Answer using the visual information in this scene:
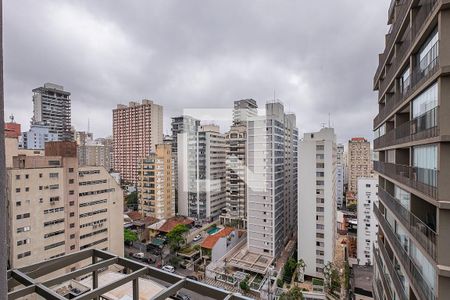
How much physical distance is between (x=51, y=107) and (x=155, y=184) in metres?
19.4

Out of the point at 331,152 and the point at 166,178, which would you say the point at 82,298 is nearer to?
the point at 331,152

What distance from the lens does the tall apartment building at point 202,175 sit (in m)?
16.4

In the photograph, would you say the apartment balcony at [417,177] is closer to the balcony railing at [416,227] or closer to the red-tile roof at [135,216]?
the balcony railing at [416,227]

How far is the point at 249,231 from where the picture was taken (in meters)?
11.3

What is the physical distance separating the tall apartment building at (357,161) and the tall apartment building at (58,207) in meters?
22.4

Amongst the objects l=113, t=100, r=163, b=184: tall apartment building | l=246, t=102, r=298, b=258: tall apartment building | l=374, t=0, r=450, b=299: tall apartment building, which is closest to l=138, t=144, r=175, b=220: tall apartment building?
l=246, t=102, r=298, b=258: tall apartment building

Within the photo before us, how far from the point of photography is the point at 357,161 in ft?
81.0

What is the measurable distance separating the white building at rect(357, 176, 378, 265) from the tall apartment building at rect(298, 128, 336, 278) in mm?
3324

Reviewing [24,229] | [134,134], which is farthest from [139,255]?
[134,134]

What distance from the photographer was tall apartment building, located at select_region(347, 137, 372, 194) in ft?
79.4

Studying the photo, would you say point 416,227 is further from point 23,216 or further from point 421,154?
point 23,216

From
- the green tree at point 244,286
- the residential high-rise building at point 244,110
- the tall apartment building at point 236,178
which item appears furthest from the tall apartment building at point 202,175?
the green tree at point 244,286

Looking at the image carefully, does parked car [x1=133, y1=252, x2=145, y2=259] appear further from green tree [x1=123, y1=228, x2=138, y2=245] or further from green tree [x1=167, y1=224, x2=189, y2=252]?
green tree [x1=167, y1=224, x2=189, y2=252]

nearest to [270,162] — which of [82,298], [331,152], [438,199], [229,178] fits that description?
[331,152]
